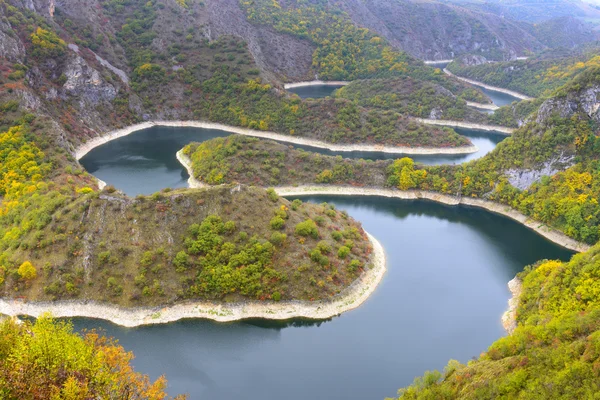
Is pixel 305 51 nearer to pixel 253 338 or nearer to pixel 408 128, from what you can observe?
pixel 408 128

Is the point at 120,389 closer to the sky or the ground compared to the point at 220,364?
closer to the sky

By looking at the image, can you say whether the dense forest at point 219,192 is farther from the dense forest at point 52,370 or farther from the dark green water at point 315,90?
the dark green water at point 315,90

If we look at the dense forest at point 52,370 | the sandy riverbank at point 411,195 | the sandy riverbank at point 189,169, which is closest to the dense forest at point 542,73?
the sandy riverbank at point 411,195

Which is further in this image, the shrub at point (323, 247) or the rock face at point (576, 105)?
the rock face at point (576, 105)

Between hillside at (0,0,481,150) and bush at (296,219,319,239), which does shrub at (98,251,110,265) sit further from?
hillside at (0,0,481,150)

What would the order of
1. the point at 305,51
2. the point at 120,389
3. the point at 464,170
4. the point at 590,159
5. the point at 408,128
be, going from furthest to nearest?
the point at 305,51, the point at 408,128, the point at 464,170, the point at 590,159, the point at 120,389

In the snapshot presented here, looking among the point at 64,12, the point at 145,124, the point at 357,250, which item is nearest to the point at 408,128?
the point at 357,250

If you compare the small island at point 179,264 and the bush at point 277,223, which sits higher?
Result: the bush at point 277,223
